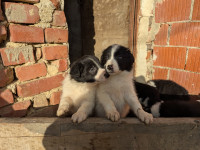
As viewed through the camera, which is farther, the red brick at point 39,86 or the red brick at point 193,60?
the red brick at point 193,60

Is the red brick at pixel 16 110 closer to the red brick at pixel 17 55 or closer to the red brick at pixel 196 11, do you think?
the red brick at pixel 17 55

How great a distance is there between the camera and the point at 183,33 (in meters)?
1.87

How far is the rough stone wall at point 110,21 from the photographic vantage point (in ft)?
7.72

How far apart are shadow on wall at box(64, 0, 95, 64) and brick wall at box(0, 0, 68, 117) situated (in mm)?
671

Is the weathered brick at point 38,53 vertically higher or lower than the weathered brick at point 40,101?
higher

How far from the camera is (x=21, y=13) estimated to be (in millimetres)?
1368

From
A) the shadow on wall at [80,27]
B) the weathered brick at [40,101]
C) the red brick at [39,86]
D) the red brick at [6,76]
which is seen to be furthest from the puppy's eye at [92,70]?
the shadow on wall at [80,27]

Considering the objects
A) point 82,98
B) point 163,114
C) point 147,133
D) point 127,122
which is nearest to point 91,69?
point 82,98

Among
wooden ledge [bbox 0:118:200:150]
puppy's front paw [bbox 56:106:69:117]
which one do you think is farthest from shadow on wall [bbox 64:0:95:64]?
wooden ledge [bbox 0:118:200:150]

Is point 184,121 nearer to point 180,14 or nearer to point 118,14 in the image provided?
point 180,14

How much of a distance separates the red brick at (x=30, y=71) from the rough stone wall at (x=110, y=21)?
3.89 feet

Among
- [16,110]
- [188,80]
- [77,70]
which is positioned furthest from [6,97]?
[188,80]

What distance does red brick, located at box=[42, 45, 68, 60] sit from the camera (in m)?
1.59

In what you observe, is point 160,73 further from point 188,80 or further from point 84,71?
point 84,71
